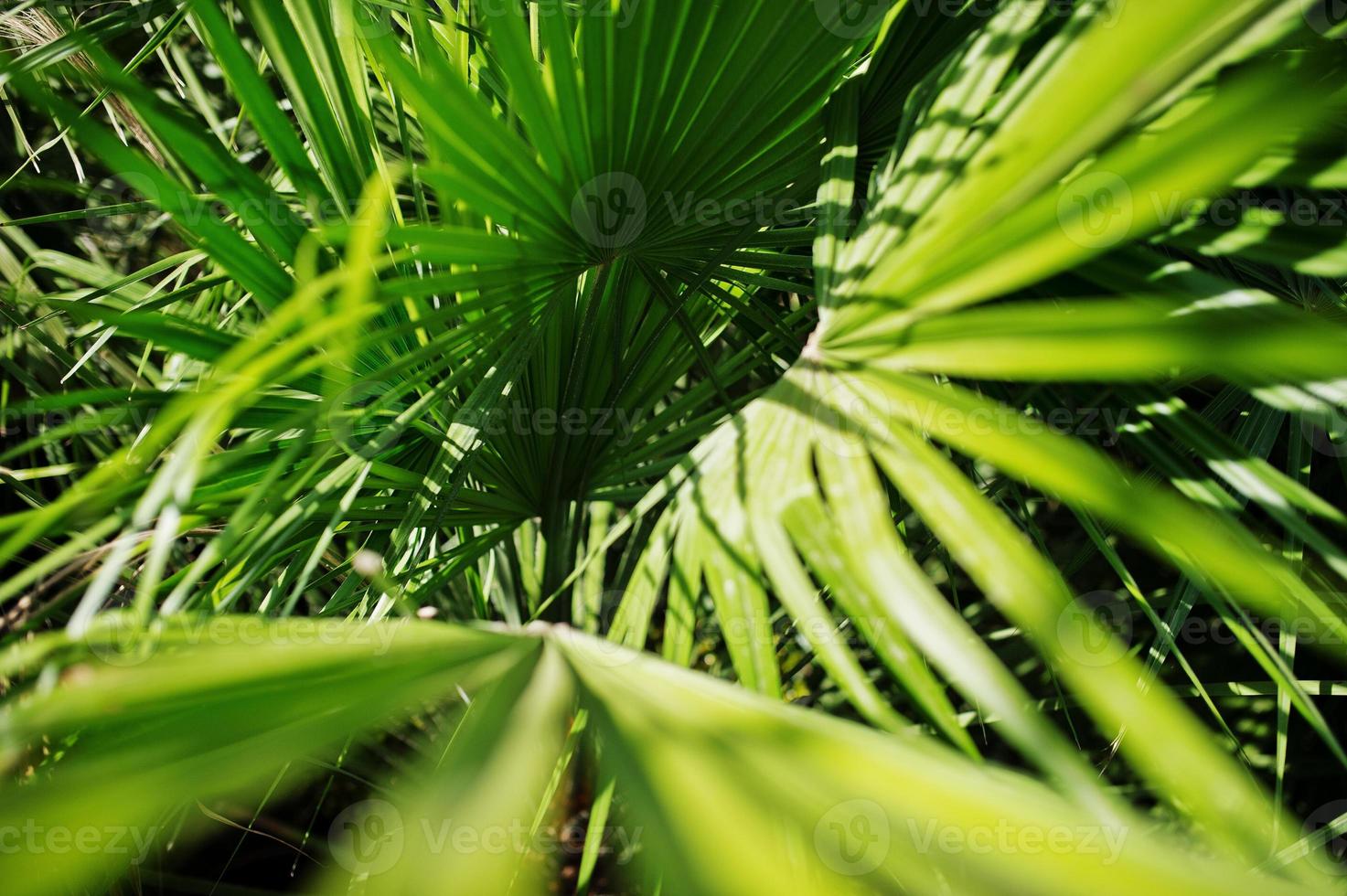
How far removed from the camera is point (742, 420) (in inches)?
22.3

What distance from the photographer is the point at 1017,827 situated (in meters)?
0.31

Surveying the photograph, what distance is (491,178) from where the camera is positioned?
558 mm

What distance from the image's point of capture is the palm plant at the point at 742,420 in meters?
0.34

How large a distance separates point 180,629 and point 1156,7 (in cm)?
58

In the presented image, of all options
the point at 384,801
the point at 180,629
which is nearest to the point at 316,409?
the point at 180,629

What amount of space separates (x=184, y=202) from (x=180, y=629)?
11.7 inches

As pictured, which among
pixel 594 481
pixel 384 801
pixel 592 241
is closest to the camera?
pixel 592 241

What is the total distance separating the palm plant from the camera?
1.11 feet

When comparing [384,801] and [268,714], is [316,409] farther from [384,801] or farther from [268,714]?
[384,801]

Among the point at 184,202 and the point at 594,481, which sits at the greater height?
the point at 184,202

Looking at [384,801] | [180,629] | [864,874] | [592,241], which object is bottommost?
[384,801]

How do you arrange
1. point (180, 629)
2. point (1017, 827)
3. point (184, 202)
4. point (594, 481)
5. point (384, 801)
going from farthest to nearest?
point (384, 801)
point (594, 481)
point (184, 202)
point (180, 629)
point (1017, 827)

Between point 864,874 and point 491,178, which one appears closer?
point 864,874

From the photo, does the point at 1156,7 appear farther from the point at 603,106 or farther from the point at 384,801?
the point at 384,801
